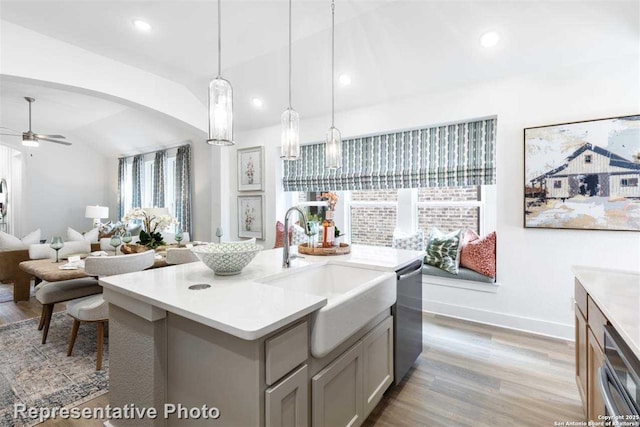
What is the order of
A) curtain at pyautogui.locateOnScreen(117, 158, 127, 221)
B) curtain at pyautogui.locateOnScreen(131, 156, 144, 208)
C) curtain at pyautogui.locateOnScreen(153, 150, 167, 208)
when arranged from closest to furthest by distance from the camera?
curtain at pyautogui.locateOnScreen(153, 150, 167, 208) < curtain at pyautogui.locateOnScreen(131, 156, 144, 208) < curtain at pyautogui.locateOnScreen(117, 158, 127, 221)

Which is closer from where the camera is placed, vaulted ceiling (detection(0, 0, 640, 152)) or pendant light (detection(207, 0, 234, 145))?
pendant light (detection(207, 0, 234, 145))

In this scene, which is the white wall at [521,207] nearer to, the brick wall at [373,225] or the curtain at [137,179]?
the brick wall at [373,225]

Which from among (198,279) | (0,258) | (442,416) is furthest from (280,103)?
(0,258)

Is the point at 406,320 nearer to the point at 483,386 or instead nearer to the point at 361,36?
the point at 483,386

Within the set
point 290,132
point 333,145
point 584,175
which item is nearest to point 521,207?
point 584,175

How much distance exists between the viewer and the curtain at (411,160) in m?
3.17

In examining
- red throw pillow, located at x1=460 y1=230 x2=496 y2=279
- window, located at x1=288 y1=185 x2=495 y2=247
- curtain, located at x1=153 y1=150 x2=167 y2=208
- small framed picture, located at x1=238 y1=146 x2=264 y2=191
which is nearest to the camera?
red throw pillow, located at x1=460 y1=230 x2=496 y2=279

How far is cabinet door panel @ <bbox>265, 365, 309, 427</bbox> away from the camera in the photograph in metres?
1.00

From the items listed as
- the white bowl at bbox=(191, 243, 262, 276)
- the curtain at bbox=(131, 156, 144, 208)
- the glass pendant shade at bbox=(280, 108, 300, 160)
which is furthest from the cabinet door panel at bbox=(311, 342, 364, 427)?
the curtain at bbox=(131, 156, 144, 208)

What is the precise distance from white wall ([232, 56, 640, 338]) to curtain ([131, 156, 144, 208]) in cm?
613

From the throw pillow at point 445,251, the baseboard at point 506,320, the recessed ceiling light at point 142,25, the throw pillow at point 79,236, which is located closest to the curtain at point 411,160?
the throw pillow at point 445,251

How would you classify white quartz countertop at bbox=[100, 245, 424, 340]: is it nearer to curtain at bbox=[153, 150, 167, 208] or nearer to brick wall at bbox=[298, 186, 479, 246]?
brick wall at bbox=[298, 186, 479, 246]

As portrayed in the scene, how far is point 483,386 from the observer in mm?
2055

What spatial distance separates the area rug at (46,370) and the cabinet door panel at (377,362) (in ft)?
5.74
